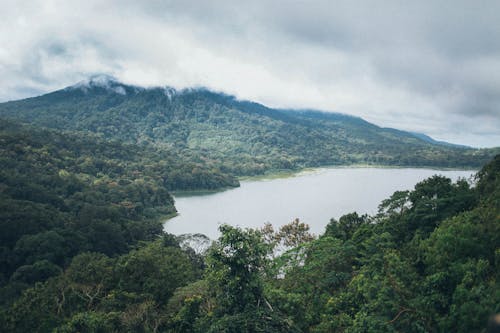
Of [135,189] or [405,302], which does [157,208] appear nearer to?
[135,189]

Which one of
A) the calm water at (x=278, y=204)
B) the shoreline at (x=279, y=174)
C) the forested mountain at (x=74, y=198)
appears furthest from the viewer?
the shoreline at (x=279, y=174)

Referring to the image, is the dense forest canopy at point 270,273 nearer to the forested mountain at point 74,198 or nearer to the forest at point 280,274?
the forest at point 280,274

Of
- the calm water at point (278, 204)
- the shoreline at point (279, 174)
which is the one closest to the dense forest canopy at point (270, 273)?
the calm water at point (278, 204)

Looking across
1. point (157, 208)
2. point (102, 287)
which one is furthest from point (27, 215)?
point (157, 208)

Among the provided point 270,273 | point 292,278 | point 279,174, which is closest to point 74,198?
point 292,278

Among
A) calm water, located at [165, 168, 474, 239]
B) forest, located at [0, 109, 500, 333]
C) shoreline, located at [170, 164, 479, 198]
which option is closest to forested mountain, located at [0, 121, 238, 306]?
forest, located at [0, 109, 500, 333]

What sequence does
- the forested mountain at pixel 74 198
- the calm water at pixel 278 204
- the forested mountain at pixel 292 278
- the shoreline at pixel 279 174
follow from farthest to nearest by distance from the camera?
the shoreline at pixel 279 174 → the calm water at pixel 278 204 → the forested mountain at pixel 74 198 → the forested mountain at pixel 292 278

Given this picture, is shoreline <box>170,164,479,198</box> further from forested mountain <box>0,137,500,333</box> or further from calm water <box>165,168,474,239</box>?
forested mountain <box>0,137,500,333</box>
